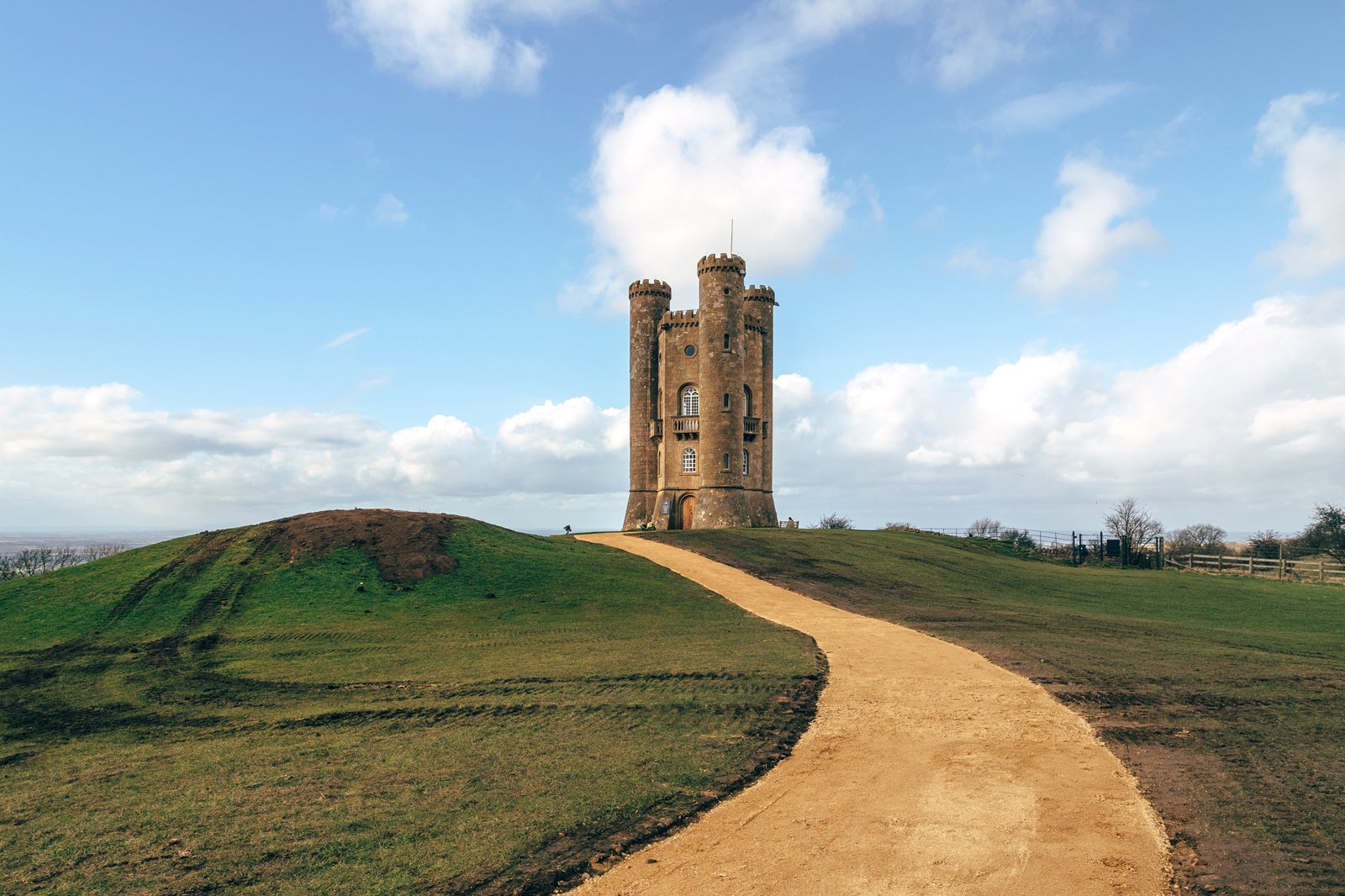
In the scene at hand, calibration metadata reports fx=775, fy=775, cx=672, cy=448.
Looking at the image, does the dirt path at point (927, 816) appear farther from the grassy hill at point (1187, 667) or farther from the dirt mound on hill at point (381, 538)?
the dirt mound on hill at point (381, 538)

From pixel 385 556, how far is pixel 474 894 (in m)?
23.1

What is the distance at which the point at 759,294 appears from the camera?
61.5 m

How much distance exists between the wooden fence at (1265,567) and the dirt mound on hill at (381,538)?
145 ft

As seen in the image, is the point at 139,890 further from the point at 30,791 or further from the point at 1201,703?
the point at 1201,703

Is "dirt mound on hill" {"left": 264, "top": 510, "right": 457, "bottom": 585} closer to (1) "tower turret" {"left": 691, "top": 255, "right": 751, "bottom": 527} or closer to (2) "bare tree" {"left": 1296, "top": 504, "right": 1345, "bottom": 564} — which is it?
(1) "tower turret" {"left": 691, "top": 255, "right": 751, "bottom": 527}

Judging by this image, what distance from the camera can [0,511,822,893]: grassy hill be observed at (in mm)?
7914

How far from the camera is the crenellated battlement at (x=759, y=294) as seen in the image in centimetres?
6128

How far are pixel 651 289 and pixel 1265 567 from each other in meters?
46.0

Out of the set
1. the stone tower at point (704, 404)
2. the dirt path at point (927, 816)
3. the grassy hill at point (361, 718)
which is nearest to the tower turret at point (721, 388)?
the stone tower at point (704, 404)

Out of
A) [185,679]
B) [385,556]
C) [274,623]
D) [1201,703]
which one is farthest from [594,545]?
[1201,703]

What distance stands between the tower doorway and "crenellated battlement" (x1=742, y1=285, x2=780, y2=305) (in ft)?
54.0

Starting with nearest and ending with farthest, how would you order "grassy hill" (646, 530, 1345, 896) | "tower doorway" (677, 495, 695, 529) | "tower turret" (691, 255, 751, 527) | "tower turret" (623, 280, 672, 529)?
"grassy hill" (646, 530, 1345, 896)
"tower turret" (691, 255, 751, 527)
"tower doorway" (677, 495, 695, 529)
"tower turret" (623, 280, 672, 529)

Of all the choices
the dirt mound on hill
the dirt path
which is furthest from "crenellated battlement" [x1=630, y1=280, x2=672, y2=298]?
the dirt path

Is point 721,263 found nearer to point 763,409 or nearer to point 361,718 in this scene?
point 763,409
